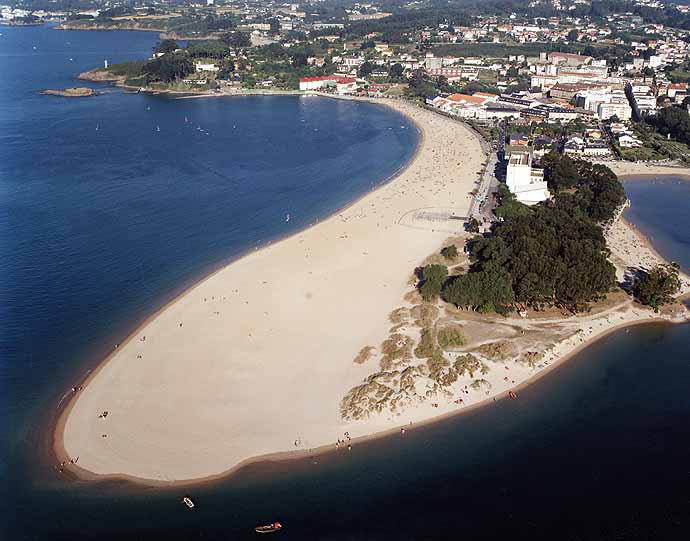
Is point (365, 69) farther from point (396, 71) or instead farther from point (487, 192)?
point (487, 192)

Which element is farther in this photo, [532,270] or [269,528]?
[532,270]

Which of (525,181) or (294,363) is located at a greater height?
(525,181)

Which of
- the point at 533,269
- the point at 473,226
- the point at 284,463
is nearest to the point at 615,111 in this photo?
the point at 473,226

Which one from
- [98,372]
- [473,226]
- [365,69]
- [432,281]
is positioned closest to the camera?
[98,372]

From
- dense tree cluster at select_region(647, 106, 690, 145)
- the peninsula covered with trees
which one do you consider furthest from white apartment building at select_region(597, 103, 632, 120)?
the peninsula covered with trees

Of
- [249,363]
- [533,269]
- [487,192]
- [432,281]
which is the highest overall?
[533,269]

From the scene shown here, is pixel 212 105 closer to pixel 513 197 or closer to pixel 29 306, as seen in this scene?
pixel 513 197

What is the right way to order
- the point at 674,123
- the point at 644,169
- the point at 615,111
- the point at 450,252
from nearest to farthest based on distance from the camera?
1. the point at 450,252
2. the point at 644,169
3. the point at 674,123
4. the point at 615,111
